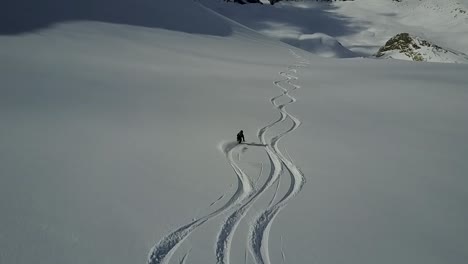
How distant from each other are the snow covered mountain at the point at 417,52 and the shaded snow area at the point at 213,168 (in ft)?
155

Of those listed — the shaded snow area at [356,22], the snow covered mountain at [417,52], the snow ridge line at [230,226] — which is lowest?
the snow ridge line at [230,226]

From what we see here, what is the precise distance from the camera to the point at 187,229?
5609 mm

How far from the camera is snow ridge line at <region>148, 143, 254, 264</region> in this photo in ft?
16.3

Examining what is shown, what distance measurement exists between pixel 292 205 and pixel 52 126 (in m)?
6.39

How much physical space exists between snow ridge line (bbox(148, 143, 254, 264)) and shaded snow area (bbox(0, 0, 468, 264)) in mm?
26

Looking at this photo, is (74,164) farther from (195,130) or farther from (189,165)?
(195,130)

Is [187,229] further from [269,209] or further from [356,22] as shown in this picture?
[356,22]

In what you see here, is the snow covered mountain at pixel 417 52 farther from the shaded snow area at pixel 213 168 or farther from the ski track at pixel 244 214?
the ski track at pixel 244 214

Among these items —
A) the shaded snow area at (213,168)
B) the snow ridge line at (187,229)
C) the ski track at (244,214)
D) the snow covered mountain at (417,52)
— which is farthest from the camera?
the snow covered mountain at (417,52)

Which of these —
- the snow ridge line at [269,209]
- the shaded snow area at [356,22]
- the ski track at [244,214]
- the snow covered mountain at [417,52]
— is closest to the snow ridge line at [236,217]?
the ski track at [244,214]

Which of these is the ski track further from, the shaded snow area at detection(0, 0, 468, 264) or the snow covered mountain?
the snow covered mountain

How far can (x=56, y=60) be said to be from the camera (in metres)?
17.2

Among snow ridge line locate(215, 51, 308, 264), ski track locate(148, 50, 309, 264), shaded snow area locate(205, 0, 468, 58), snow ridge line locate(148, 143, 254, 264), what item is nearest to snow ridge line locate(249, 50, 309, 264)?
ski track locate(148, 50, 309, 264)

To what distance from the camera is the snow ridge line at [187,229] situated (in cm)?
497
